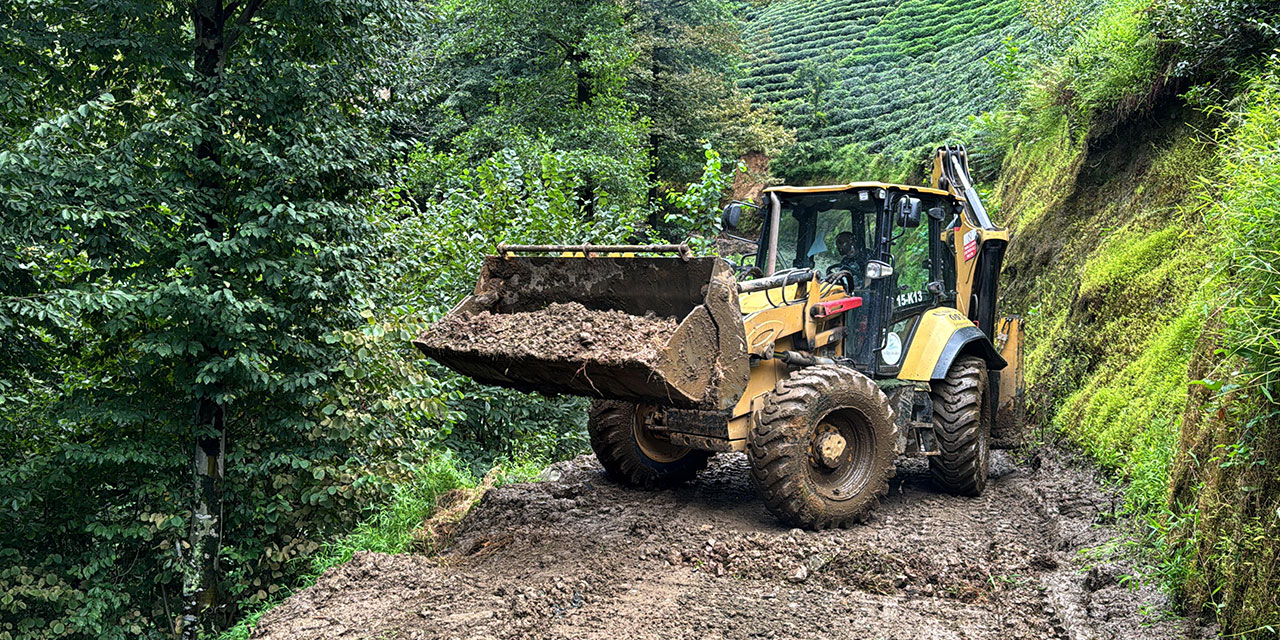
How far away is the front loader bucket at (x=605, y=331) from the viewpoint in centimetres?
548

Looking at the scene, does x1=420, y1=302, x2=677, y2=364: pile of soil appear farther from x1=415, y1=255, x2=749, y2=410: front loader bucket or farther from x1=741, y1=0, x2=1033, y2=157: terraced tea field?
x1=741, y1=0, x2=1033, y2=157: terraced tea field

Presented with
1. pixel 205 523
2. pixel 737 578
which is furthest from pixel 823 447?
pixel 205 523

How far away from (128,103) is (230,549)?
338 cm

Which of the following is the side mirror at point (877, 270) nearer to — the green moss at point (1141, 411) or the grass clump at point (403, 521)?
the green moss at point (1141, 411)

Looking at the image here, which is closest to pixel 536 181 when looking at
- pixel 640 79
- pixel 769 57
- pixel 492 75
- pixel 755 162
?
pixel 492 75

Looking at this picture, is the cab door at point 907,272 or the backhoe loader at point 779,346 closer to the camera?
the backhoe loader at point 779,346

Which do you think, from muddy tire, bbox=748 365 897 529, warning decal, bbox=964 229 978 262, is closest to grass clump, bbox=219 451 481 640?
muddy tire, bbox=748 365 897 529

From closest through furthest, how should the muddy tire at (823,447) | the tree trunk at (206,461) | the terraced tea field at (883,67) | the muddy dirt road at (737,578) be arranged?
the muddy dirt road at (737,578)
the muddy tire at (823,447)
the tree trunk at (206,461)
the terraced tea field at (883,67)

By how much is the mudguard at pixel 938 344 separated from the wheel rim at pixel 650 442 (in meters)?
1.95

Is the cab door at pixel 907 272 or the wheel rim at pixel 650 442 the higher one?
the cab door at pixel 907 272

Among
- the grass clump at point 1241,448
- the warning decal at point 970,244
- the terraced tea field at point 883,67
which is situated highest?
the terraced tea field at point 883,67

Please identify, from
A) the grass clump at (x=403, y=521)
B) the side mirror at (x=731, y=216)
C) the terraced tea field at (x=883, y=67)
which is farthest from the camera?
the terraced tea field at (x=883, y=67)

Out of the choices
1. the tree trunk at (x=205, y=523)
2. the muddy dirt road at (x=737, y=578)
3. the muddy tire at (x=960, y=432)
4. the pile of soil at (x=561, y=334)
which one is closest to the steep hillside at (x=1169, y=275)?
the muddy dirt road at (x=737, y=578)

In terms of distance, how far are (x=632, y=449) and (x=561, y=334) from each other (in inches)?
75.8
